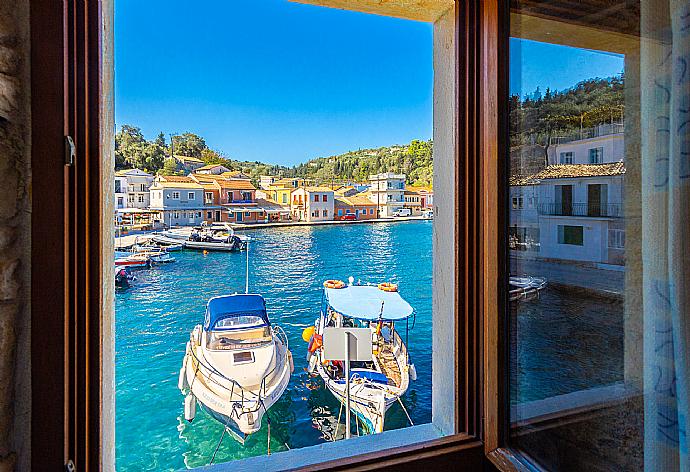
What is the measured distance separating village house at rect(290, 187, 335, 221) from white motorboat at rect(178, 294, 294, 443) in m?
0.64

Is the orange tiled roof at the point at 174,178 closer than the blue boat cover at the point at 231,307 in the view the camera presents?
Yes

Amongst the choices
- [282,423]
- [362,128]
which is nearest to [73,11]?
[282,423]

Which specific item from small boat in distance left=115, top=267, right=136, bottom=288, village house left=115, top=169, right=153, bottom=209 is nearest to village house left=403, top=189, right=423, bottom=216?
village house left=115, top=169, right=153, bottom=209

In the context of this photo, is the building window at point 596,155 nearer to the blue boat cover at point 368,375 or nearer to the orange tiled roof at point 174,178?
the orange tiled roof at point 174,178

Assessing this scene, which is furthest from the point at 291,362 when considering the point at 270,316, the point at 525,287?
the point at 525,287

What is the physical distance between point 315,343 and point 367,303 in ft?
1.57

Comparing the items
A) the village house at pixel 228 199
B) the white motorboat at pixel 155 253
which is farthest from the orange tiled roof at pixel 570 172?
the white motorboat at pixel 155 253

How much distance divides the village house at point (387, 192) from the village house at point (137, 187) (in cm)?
132

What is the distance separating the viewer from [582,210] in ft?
2.36

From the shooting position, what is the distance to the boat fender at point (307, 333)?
2.85 meters

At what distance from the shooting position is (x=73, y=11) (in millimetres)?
673

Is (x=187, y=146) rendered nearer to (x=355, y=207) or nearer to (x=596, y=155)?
(x=355, y=207)

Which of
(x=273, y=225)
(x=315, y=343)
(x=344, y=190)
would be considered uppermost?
(x=344, y=190)

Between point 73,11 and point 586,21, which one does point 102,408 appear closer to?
point 73,11
